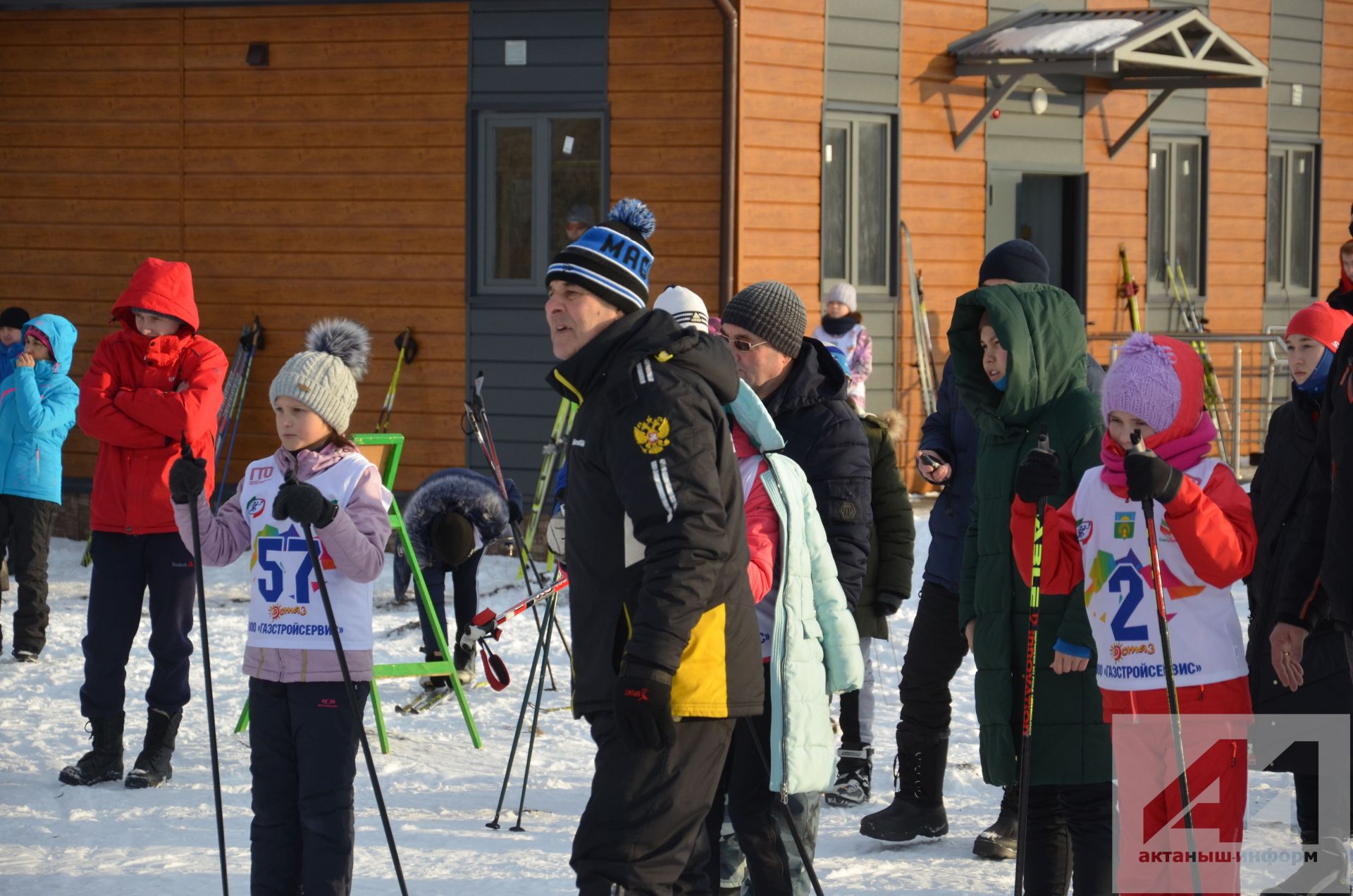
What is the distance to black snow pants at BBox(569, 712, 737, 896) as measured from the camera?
3.31 meters

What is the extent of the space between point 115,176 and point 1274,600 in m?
10.5

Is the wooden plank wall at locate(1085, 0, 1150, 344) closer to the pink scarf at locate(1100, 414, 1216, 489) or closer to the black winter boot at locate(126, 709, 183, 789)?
the black winter boot at locate(126, 709, 183, 789)

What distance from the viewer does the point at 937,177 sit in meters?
12.9

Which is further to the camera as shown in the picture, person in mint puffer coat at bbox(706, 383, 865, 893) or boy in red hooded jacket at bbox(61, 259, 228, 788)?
boy in red hooded jacket at bbox(61, 259, 228, 788)

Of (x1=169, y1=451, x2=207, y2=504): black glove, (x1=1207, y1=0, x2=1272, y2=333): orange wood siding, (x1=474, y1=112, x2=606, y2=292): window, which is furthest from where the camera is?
(x1=1207, y1=0, x2=1272, y2=333): orange wood siding

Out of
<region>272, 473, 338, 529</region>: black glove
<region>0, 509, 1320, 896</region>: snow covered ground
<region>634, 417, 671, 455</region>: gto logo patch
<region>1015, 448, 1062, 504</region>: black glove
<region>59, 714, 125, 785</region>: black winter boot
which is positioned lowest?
<region>0, 509, 1320, 896</region>: snow covered ground

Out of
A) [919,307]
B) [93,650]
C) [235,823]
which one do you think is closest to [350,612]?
[235,823]

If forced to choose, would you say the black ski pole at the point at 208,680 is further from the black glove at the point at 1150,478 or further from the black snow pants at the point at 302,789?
the black glove at the point at 1150,478

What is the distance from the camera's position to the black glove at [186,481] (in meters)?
4.49

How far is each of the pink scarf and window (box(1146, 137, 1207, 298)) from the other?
34.8 feet

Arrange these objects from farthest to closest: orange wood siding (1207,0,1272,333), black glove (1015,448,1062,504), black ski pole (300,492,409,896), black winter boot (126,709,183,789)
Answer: orange wood siding (1207,0,1272,333) < black winter boot (126,709,183,789) < black ski pole (300,492,409,896) < black glove (1015,448,1062,504)

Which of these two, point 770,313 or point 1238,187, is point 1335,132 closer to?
point 1238,187

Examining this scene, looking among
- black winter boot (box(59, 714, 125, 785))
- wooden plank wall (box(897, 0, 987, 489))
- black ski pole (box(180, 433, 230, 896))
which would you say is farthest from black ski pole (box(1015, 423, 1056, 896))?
wooden plank wall (box(897, 0, 987, 489))

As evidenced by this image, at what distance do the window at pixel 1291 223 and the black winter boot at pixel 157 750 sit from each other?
470 inches
